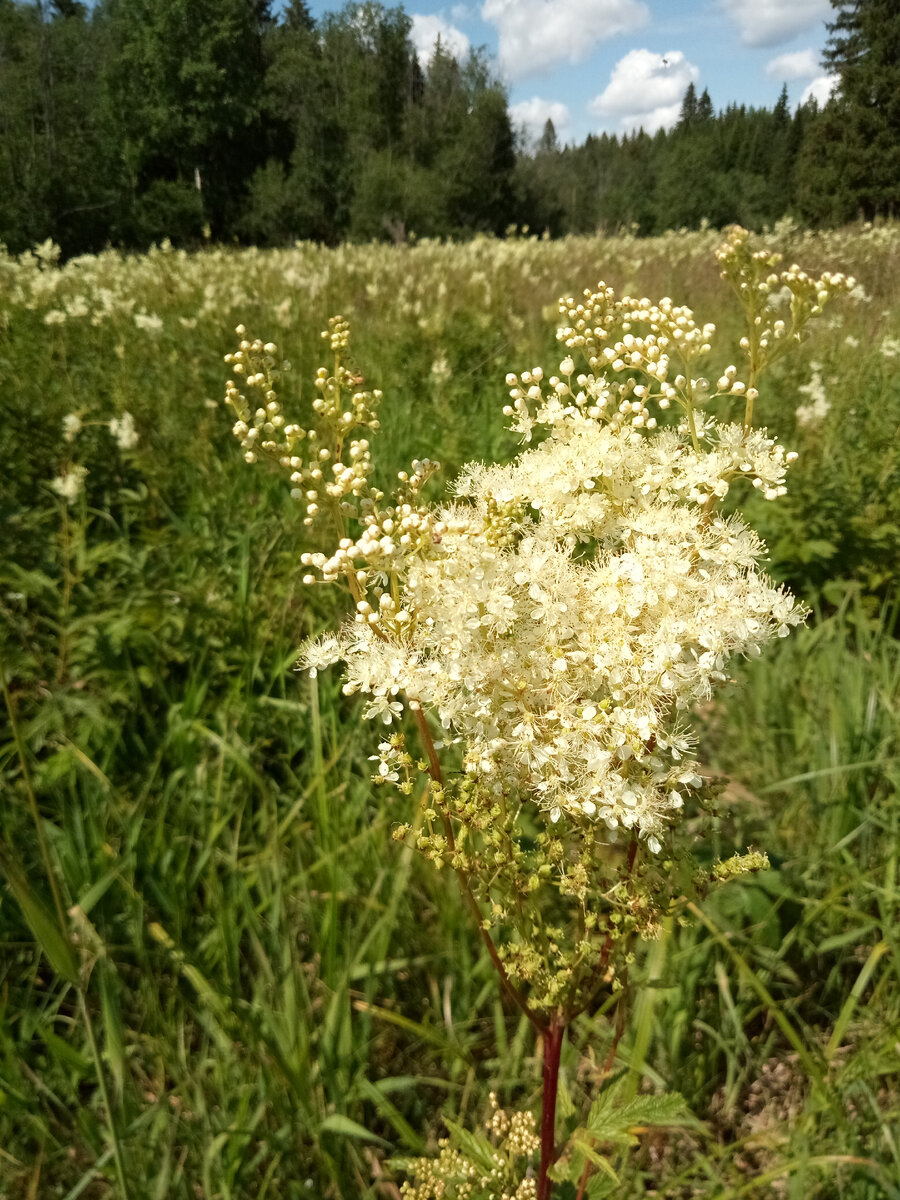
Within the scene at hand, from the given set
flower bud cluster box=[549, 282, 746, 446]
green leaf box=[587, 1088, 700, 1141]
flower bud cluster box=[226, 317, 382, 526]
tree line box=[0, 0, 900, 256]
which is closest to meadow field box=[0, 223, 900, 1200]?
green leaf box=[587, 1088, 700, 1141]

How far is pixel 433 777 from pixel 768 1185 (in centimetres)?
162

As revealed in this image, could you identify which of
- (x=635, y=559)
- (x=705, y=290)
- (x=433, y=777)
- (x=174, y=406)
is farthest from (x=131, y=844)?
(x=705, y=290)

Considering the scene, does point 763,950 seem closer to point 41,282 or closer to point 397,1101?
point 397,1101

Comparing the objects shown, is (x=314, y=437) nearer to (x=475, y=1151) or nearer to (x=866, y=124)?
(x=475, y=1151)

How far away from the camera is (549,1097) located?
124 cm

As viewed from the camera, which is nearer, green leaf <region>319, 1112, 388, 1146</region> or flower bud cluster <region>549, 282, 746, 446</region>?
flower bud cluster <region>549, 282, 746, 446</region>

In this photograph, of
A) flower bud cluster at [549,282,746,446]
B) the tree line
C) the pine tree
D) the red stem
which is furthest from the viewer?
the pine tree

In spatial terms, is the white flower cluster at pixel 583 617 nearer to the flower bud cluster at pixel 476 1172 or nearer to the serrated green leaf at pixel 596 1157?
the serrated green leaf at pixel 596 1157

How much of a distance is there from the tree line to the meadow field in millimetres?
20011

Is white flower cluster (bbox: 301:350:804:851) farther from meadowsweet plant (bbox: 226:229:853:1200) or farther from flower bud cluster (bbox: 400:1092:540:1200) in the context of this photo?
flower bud cluster (bbox: 400:1092:540:1200)

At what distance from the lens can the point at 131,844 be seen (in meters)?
2.15

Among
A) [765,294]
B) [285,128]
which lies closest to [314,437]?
[765,294]

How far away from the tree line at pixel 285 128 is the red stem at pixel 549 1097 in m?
22.4

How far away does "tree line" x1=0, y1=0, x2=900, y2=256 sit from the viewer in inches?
1093
